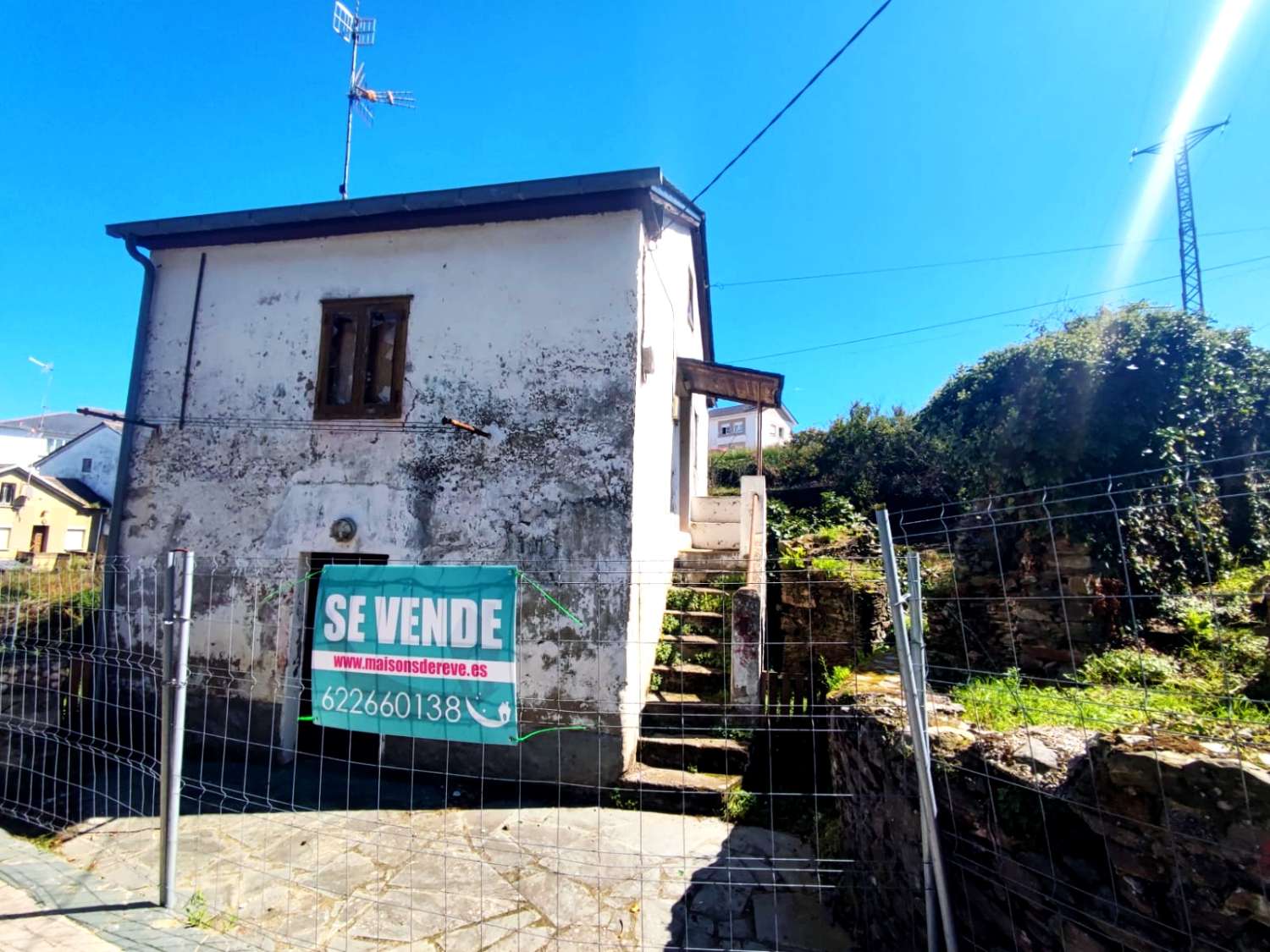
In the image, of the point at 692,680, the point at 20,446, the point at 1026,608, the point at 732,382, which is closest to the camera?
the point at 1026,608

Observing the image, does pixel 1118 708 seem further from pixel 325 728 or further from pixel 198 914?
pixel 325 728

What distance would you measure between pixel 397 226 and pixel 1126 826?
25.0 feet

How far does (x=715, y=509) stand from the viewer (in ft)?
36.5

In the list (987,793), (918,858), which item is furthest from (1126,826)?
(918,858)

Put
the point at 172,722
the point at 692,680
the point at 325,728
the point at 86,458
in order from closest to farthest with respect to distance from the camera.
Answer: the point at 172,722
the point at 692,680
the point at 325,728
the point at 86,458

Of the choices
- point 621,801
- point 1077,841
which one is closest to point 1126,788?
point 1077,841

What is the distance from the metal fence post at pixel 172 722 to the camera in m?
3.43

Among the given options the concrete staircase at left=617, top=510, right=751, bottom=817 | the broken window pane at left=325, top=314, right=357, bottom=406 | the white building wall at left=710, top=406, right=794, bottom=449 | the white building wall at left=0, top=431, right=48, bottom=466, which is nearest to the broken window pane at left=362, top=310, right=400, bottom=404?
the broken window pane at left=325, top=314, right=357, bottom=406

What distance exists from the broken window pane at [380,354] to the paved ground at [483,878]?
13.7ft

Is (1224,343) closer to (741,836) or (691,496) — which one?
(741,836)

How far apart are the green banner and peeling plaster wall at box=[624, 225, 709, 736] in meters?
1.51

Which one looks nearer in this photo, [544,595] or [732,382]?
[544,595]

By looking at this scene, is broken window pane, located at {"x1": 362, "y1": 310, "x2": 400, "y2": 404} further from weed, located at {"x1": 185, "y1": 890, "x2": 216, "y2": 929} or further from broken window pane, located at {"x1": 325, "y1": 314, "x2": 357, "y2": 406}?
weed, located at {"x1": 185, "y1": 890, "x2": 216, "y2": 929}

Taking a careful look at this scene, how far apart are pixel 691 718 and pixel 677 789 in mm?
787
